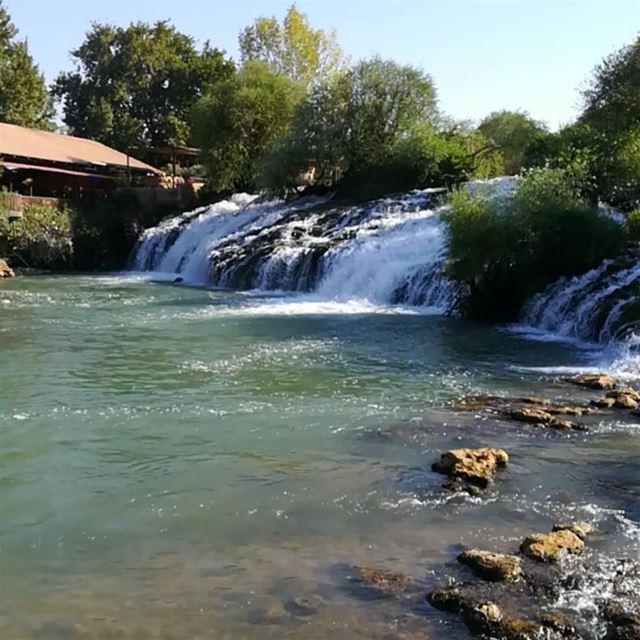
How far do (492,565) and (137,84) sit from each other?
66440mm

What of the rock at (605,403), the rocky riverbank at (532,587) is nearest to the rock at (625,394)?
the rock at (605,403)

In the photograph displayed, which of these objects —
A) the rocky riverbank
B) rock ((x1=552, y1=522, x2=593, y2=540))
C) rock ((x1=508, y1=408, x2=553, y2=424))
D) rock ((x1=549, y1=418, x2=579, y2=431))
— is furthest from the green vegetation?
rock ((x1=552, y1=522, x2=593, y2=540))

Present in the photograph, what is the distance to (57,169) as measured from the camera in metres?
45.3

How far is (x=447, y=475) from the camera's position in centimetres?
907

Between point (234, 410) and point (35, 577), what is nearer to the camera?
point (35, 577)

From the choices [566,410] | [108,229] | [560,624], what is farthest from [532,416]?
[108,229]

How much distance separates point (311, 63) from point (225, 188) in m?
15.8

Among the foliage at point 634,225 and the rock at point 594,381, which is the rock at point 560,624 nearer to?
the rock at point 594,381

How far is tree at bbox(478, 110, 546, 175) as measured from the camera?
152ft

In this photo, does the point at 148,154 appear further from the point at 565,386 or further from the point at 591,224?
the point at 565,386

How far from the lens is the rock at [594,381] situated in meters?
13.5

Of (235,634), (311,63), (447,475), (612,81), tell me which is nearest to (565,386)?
(447,475)

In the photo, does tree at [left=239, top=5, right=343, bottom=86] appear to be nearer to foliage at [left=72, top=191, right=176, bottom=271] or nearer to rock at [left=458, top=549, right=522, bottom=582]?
foliage at [left=72, top=191, right=176, bottom=271]

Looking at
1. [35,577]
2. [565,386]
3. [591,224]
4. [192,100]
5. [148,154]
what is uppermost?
[192,100]
